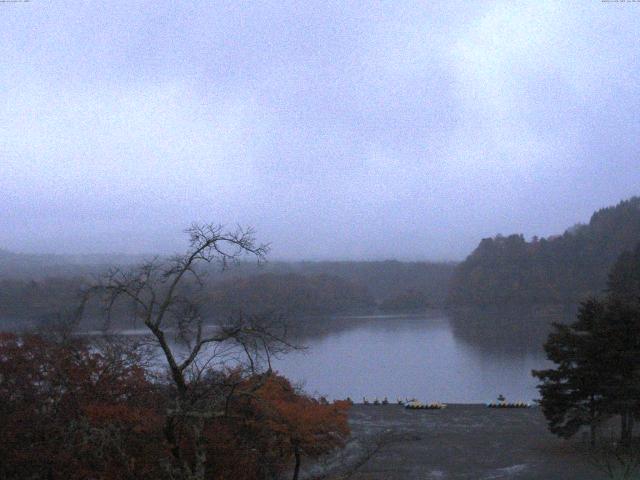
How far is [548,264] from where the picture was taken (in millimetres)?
55062

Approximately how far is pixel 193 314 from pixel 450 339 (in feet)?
107

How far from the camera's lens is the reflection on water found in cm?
2019

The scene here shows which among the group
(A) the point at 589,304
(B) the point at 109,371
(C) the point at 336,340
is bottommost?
(C) the point at 336,340

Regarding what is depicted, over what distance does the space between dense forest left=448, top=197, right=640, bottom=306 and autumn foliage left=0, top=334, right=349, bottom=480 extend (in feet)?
156

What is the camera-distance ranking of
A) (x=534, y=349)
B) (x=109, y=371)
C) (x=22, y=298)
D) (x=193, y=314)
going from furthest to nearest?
(x=22, y=298), (x=534, y=349), (x=109, y=371), (x=193, y=314)

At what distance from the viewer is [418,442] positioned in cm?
1159

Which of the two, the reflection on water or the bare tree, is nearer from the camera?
the bare tree

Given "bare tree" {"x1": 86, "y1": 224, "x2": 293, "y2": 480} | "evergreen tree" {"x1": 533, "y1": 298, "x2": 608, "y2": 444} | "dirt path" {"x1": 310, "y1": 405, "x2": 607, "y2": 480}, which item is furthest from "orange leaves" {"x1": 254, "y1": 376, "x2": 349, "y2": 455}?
"evergreen tree" {"x1": 533, "y1": 298, "x2": 608, "y2": 444}

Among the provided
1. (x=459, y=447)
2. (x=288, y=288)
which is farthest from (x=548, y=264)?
(x=459, y=447)

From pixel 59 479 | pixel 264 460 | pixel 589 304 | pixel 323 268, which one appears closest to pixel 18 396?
pixel 59 479

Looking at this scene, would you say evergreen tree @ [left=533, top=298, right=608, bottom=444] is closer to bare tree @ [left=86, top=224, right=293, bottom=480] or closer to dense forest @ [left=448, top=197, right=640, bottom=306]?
bare tree @ [left=86, top=224, right=293, bottom=480]

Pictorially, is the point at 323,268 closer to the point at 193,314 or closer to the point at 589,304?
the point at 589,304

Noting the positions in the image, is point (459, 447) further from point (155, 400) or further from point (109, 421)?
point (109, 421)

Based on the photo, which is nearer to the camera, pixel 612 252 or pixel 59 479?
pixel 59 479
